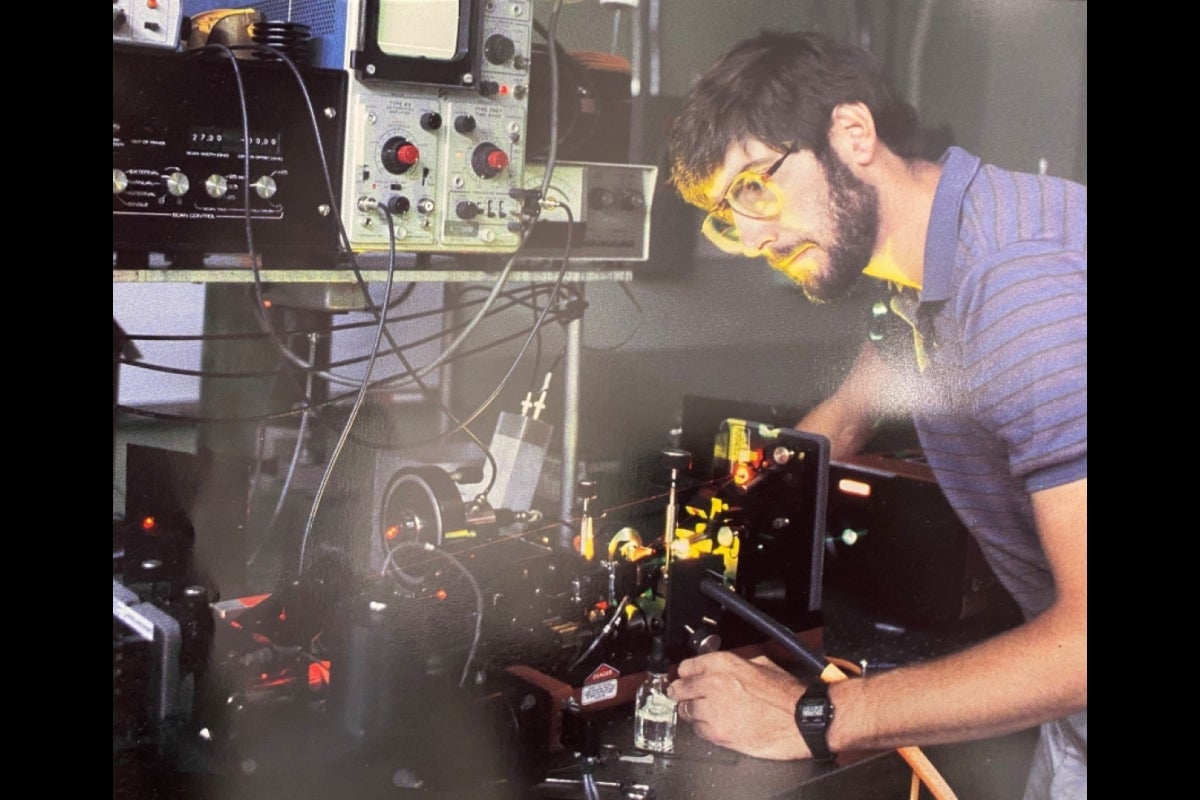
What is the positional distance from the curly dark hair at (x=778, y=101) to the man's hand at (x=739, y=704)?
71 centimetres

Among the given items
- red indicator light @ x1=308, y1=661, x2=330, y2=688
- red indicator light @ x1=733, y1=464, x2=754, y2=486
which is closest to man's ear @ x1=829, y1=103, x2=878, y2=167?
red indicator light @ x1=733, y1=464, x2=754, y2=486

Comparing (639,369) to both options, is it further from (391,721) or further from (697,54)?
(391,721)

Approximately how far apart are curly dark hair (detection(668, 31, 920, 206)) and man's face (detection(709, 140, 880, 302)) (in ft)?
0.08

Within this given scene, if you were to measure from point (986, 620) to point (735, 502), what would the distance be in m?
0.47

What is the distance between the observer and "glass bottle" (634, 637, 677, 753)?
6.24ft

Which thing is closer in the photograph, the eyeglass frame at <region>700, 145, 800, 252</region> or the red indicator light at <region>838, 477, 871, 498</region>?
the eyeglass frame at <region>700, 145, 800, 252</region>

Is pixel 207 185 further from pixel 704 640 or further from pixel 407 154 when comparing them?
pixel 704 640

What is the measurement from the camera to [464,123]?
180 centimetres

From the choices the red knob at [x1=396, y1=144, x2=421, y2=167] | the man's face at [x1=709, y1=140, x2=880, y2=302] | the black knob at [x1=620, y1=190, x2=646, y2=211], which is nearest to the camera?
the red knob at [x1=396, y1=144, x2=421, y2=167]

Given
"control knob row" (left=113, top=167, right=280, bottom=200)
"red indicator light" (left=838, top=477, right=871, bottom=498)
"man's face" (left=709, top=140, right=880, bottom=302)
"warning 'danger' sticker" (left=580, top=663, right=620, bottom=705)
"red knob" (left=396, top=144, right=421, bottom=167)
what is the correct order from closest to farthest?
"control knob row" (left=113, top=167, right=280, bottom=200)
"red knob" (left=396, top=144, right=421, bottom=167)
"warning 'danger' sticker" (left=580, top=663, right=620, bottom=705)
"man's face" (left=709, top=140, right=880, bottom=302)
"red indicator light" (left=838, top=477, right=871, bottom=498)

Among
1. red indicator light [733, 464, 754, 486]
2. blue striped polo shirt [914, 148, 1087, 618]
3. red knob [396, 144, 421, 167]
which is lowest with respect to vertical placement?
red indicator light [733, 464, 754, 486]

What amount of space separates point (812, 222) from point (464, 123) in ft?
2.02

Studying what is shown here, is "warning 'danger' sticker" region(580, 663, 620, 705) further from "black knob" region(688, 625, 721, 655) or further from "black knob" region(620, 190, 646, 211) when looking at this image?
"black knob" region(620, 190, 646, 211)
